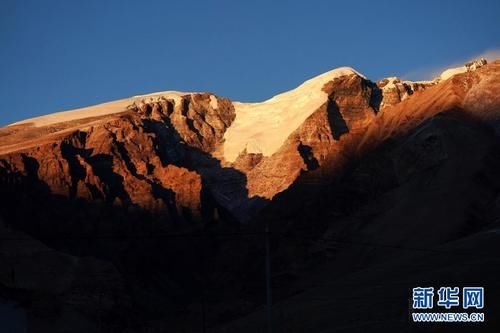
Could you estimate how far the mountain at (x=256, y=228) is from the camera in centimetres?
12249

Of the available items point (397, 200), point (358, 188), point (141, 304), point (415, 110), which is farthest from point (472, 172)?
point (141, 304)

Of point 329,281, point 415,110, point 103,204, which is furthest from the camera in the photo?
point 103,204

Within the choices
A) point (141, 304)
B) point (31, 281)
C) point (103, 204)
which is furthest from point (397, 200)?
point (103, 204)

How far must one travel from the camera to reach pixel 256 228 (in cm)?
17238

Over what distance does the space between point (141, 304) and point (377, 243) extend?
35663 mm

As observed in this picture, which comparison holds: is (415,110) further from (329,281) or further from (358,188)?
(329,281)

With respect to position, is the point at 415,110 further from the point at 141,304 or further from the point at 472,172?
the point at 141,304

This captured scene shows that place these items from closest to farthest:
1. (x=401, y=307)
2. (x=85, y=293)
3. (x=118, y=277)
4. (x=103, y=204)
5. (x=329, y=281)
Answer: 1. (x=401, y=307)
2. (x=329, y=281)
3. (x=85, y=293)
4. (x=118, y=277)
5. (x=103, y=204)

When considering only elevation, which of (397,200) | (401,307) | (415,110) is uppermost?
(415,110)

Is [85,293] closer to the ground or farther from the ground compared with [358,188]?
closer to the ground

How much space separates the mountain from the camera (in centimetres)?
12249

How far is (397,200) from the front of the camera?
147 metres

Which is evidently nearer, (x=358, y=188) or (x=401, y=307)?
(x=401, y=307)

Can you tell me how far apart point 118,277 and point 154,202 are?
3637 cm
